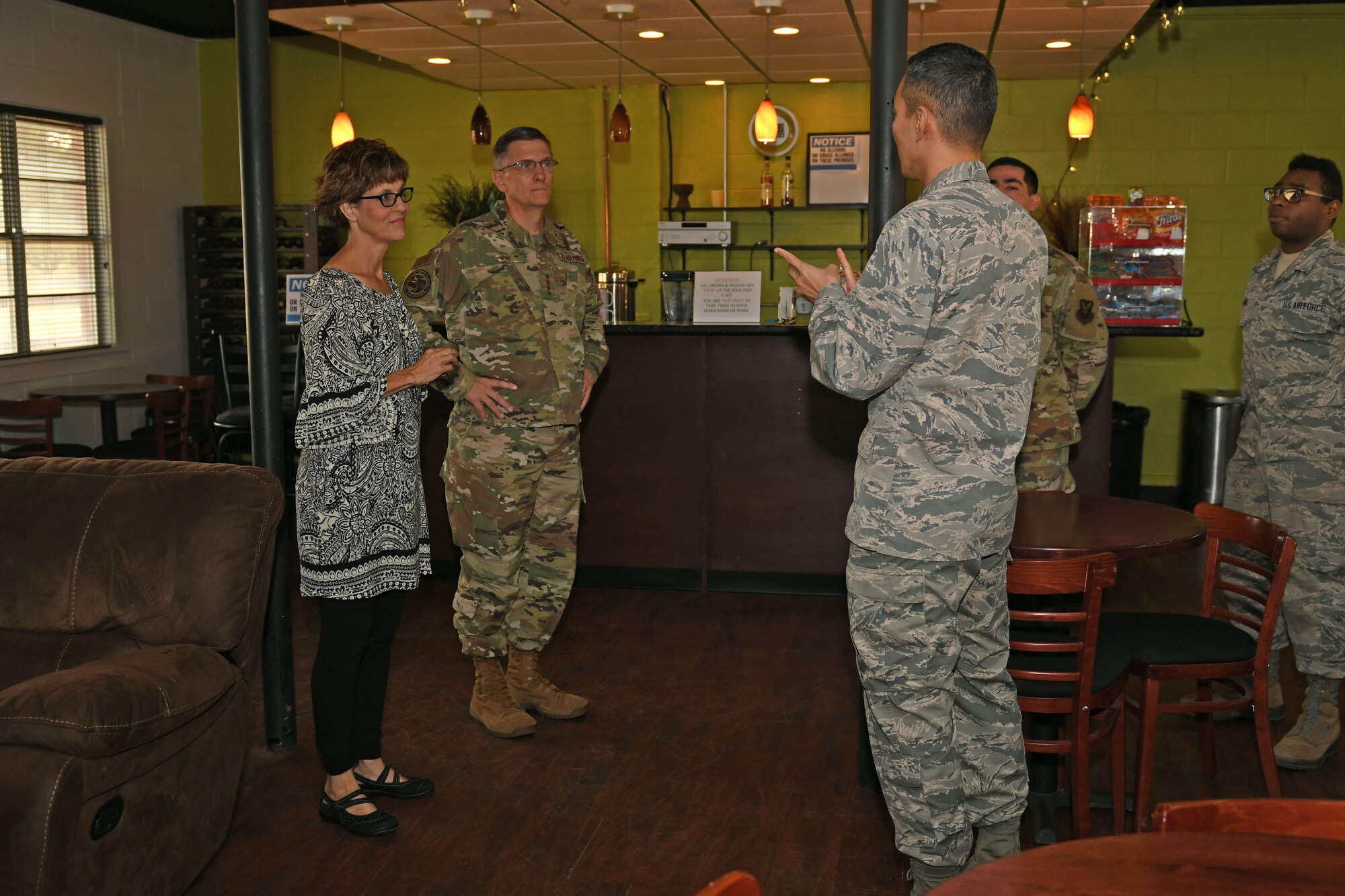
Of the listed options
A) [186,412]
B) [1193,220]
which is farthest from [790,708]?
[1193,220]

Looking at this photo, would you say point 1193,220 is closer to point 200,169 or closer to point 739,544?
point 739,544

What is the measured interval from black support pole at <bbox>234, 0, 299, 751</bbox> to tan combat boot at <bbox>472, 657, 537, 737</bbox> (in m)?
0.58

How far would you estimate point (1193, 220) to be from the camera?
7930 millimetres

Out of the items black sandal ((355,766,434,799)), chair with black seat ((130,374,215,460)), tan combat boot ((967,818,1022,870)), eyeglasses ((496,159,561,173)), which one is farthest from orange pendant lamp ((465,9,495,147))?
tan combat boot ((967,818,1022,870))

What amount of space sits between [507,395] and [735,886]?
275 centimetres

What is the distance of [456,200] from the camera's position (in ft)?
29.0

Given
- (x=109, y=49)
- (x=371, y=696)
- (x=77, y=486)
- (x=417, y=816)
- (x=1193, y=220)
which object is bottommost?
(x=417, y=816)

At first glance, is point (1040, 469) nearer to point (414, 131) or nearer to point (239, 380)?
point (414, 131)

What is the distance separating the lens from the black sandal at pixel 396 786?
10.5 feet

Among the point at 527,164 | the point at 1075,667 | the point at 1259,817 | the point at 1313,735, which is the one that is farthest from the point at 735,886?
the point at 1313,735

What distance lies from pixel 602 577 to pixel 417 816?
97.4 inches

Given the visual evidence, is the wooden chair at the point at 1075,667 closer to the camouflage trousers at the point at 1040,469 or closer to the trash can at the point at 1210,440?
the camouflage trousers at the point at 1040,469

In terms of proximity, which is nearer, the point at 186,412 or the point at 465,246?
the point at 465,246

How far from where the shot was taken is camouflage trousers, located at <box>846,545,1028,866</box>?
235 centimetres
